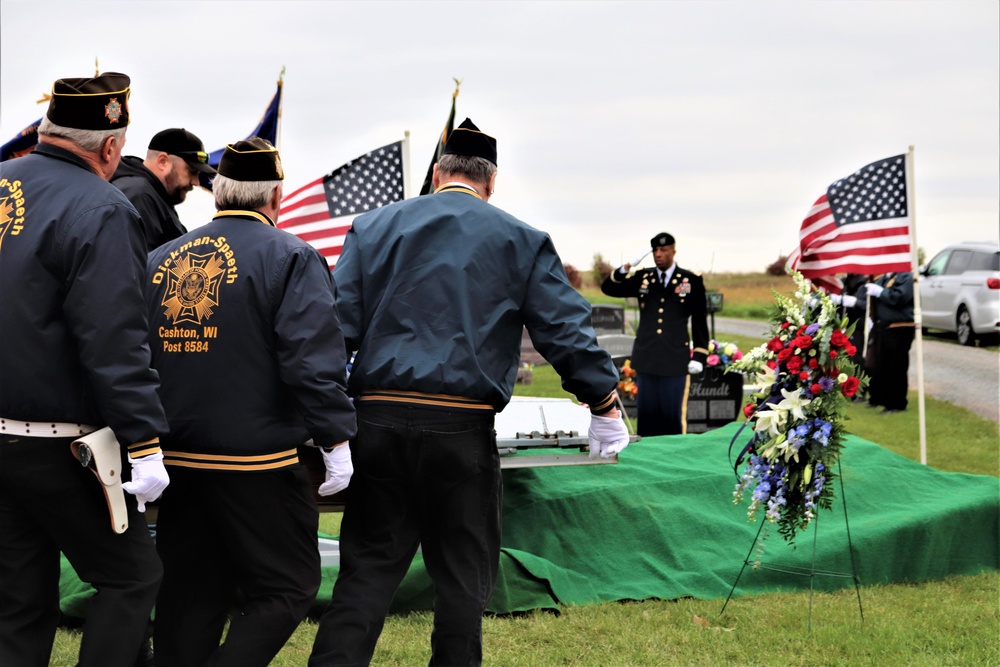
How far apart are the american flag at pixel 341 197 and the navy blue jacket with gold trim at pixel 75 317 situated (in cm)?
524

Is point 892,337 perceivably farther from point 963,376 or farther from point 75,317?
point 75,317

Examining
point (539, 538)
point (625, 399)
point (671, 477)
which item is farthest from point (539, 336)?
point (625, 399)

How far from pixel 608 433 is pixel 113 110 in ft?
6.60

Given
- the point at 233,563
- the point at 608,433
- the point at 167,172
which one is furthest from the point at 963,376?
the point at 233,563

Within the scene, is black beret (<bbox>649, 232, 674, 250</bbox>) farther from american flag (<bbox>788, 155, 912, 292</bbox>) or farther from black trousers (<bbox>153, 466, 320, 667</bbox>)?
black trousers (<bbox>153, 466, 320, 667</bbox>)

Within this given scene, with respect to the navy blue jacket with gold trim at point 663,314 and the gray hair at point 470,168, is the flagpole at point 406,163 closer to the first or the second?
the navy blue jacket with gold trim at point 663,314

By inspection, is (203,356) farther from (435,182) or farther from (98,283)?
(435,182)

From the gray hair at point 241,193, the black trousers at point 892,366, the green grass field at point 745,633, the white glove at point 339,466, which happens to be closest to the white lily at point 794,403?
the green grass field at point 745,633

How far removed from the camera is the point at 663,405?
8.96 m

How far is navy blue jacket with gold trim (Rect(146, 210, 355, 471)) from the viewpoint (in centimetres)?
349

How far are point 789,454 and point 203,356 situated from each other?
109 inches

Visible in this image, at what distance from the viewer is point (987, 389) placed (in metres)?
15.6

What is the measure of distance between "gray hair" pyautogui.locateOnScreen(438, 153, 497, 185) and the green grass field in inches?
80.0

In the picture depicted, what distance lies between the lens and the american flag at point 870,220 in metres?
9.11
